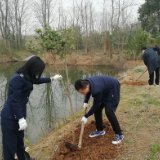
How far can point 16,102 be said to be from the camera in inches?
85.1

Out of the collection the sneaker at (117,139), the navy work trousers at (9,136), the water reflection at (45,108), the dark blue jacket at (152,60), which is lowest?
the water reflection at (45,108)

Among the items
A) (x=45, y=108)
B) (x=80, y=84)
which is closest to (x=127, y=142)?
(x=80, y=84)

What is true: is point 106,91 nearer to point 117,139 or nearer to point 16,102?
point 117,139

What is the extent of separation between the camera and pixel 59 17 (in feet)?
102

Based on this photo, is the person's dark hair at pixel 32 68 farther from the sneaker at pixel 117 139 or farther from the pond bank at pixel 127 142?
the sneaker at pixel 117 139

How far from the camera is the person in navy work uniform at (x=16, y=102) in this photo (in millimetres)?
2168

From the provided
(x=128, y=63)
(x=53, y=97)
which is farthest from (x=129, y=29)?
(x=53, y=97)

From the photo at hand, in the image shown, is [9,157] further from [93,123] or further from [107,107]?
[93,123]

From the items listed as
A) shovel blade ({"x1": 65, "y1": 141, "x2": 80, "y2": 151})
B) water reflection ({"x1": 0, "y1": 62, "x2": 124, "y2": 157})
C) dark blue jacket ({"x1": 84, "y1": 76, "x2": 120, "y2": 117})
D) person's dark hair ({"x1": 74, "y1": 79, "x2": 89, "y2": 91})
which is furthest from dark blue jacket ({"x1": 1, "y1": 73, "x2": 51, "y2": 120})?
water reflection ({"x1": 0, "y1": 62, "x2": 124, "y2": 157})

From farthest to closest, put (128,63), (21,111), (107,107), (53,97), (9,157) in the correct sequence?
(128,63) → (53,97) → (107,107) → (9,157) → (21,111)

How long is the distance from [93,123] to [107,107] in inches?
50.3

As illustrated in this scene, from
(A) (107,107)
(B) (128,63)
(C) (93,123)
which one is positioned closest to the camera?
(A) (107,107)

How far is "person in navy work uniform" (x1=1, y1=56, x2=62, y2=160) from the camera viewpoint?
7.11 ft

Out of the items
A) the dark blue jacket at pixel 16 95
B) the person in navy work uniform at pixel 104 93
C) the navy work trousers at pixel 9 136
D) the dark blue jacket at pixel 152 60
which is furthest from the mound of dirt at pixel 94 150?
the dark blue jacket at pixel 152 60
